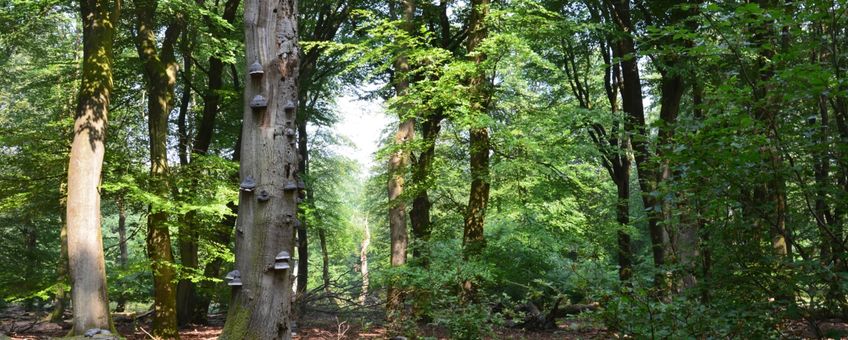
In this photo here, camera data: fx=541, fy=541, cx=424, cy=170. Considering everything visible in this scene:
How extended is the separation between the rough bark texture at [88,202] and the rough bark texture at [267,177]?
550 centimetres

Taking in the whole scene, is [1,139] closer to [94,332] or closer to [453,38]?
[94,332]

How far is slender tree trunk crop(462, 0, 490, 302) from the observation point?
870 cm

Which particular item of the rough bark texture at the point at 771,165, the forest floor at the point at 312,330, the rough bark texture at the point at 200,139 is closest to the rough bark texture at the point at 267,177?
the rough bark texture at the point at 771,165

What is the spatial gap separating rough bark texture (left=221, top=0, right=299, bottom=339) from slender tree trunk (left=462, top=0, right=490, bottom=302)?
479 cm

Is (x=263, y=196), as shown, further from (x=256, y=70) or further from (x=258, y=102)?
(x=256, y=70)

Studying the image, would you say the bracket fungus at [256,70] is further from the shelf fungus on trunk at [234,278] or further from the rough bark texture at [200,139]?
the rough bark texture at [200,139]

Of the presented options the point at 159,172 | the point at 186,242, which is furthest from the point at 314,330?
the point at 159,172

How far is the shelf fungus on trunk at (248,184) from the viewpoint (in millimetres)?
3596

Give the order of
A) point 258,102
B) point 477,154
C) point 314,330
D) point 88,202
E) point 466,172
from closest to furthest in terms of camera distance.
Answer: point 258,102 < point 88,202 < point 477,154 < point 314,330 < point 466,172

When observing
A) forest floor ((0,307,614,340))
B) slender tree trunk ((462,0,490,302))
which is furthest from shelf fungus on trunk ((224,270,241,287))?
forest floor ((0,307,614,340))

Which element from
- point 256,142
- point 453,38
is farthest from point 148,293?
point 256,142

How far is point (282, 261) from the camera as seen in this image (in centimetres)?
362

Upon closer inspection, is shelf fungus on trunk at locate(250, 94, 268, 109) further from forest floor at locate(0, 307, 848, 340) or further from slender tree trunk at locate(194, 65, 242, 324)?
slender tree trunk at locate(194, 65, 242, 324)

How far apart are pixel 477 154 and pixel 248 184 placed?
238 inches
